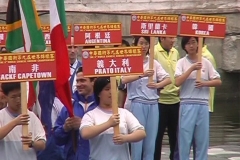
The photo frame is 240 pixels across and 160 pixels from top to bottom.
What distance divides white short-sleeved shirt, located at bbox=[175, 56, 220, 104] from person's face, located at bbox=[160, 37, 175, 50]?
0.74m

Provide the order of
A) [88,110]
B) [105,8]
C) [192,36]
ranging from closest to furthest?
1. [88,110]
2. [192,36]
3. [105,8]

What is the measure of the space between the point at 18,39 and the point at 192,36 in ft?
8.34

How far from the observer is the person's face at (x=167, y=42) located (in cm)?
1035

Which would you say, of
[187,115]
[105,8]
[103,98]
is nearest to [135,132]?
[103,98]

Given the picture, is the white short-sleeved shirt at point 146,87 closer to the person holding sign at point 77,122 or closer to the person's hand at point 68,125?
the person holding sign at point 77,122

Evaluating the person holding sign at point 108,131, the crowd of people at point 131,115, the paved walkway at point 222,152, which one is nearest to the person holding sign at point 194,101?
the crowd of people at point 131,115

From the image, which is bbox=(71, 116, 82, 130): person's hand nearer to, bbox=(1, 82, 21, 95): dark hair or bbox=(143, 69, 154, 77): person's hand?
bbox=(1, 82, 21, 95): dark hair

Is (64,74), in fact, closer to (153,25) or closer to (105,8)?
(153,25)

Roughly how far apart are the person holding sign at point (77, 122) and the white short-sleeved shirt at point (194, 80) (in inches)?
80.7

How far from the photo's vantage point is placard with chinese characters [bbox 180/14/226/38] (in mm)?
9570

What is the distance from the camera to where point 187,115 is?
9.62 m

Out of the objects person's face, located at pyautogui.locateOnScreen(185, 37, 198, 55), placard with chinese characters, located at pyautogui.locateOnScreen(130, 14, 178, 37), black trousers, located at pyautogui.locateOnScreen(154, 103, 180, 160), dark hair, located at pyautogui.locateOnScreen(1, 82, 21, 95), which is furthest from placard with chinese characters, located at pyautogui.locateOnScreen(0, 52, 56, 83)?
black trousers, located at pyautogui.locateOnScreen(154, 103, 180, 160)

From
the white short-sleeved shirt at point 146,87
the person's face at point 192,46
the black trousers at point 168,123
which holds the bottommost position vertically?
the black trousers at point 168,123

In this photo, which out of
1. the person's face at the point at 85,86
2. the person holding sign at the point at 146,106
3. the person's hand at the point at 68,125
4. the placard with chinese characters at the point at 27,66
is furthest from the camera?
the person holding sign at the point at 146,106
